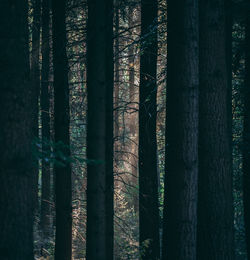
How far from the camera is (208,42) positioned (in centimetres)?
644

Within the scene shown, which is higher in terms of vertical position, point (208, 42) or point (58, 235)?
point (208, 42)

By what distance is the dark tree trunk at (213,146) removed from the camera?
Result: 640cm

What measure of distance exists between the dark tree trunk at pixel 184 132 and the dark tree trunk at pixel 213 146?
816 millimetres

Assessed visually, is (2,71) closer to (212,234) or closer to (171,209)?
(171,209)

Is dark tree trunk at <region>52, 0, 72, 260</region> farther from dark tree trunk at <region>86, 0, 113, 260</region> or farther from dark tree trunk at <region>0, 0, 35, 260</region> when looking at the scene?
dark tree trunk at <region>0, 0, 35, 260</region>

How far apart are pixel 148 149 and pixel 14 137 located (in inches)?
196

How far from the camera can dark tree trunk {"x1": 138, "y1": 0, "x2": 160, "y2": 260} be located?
8984 mm

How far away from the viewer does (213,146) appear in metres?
6.40

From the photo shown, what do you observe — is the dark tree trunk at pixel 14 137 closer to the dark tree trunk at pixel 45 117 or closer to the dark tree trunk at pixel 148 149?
the dark tree trunk at pixel 148 149

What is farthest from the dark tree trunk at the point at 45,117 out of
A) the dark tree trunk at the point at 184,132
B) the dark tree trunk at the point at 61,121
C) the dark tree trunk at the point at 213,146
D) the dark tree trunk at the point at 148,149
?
the dark tree trunk at the point at 184,132

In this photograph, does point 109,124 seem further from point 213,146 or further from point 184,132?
point 184,132

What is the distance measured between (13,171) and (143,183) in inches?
201

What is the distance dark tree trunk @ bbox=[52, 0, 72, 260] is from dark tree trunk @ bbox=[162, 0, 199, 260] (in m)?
3.02

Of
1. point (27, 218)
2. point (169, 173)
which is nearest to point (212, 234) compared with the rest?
point (169, 173)
